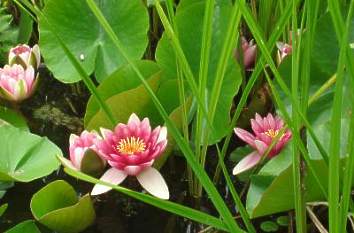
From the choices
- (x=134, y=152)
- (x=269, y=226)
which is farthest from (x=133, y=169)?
(x=269, y=226)

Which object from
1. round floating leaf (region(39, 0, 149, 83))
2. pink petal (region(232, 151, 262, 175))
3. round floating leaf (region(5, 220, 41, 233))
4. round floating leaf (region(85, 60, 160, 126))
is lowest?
pink petal (region(232, 151, 262, 175))

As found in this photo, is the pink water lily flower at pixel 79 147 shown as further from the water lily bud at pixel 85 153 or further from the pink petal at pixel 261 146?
the pink petal at pixel 261 146

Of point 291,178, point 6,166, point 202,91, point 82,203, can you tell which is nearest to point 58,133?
point 6,166

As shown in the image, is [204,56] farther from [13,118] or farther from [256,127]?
[13,118]

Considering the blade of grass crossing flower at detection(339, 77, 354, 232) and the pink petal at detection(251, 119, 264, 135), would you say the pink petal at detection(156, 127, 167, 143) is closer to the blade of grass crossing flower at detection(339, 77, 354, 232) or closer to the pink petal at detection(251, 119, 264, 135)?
the pink petal at detection(251, 119, 264, 135)

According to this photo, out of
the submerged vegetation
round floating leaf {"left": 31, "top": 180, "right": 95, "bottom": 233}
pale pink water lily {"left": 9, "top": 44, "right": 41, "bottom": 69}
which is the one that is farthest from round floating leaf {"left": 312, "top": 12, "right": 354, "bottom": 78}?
pale pink water lily {"left": 9, "top": 44, "right": 41, "bottom": 69}

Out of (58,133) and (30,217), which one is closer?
(30,217)

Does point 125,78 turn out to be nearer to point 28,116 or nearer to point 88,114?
point 88,114
